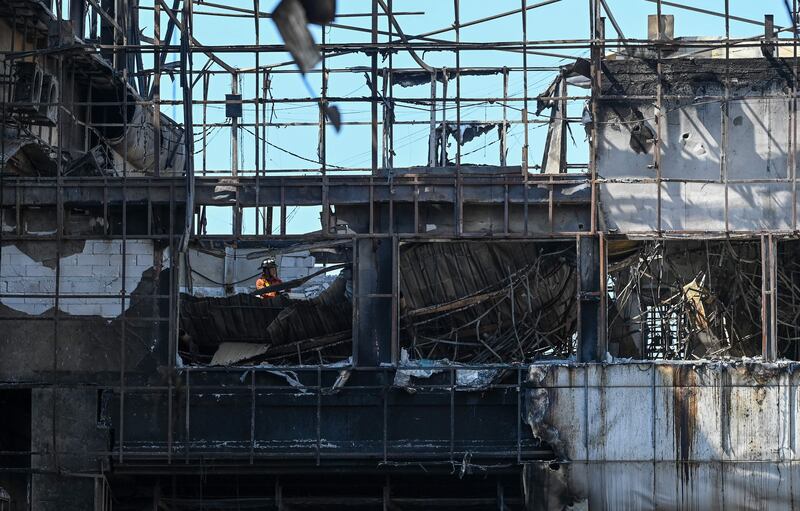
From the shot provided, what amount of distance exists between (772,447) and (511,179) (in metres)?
5.25

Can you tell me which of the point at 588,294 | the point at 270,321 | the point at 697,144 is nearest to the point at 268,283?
the point at 270,321

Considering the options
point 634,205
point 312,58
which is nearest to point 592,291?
point 634,205

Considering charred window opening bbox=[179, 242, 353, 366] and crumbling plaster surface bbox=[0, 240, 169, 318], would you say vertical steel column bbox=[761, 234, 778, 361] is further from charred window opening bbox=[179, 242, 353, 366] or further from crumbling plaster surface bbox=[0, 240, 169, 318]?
crumbling plaster surface bbox=[0, 240, 169, 318]

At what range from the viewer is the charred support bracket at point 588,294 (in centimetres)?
1741

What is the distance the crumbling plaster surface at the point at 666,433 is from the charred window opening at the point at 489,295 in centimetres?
116

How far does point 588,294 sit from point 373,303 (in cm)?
309

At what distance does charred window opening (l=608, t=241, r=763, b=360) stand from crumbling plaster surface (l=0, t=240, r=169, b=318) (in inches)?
274

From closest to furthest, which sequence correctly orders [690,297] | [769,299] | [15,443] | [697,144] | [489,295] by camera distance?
[769,299] < [697,144] < [489,295] < [690,297] < [15,443]

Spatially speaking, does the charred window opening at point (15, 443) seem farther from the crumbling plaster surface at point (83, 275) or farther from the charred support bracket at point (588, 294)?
the charred support bracket at point (588, 294)

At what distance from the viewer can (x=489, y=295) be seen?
18.0m

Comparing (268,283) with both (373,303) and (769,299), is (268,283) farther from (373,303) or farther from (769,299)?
(769,299)

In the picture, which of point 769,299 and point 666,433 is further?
point 769,299

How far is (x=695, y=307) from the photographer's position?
18438 millimetres

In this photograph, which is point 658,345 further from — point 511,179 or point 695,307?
point 511,179
